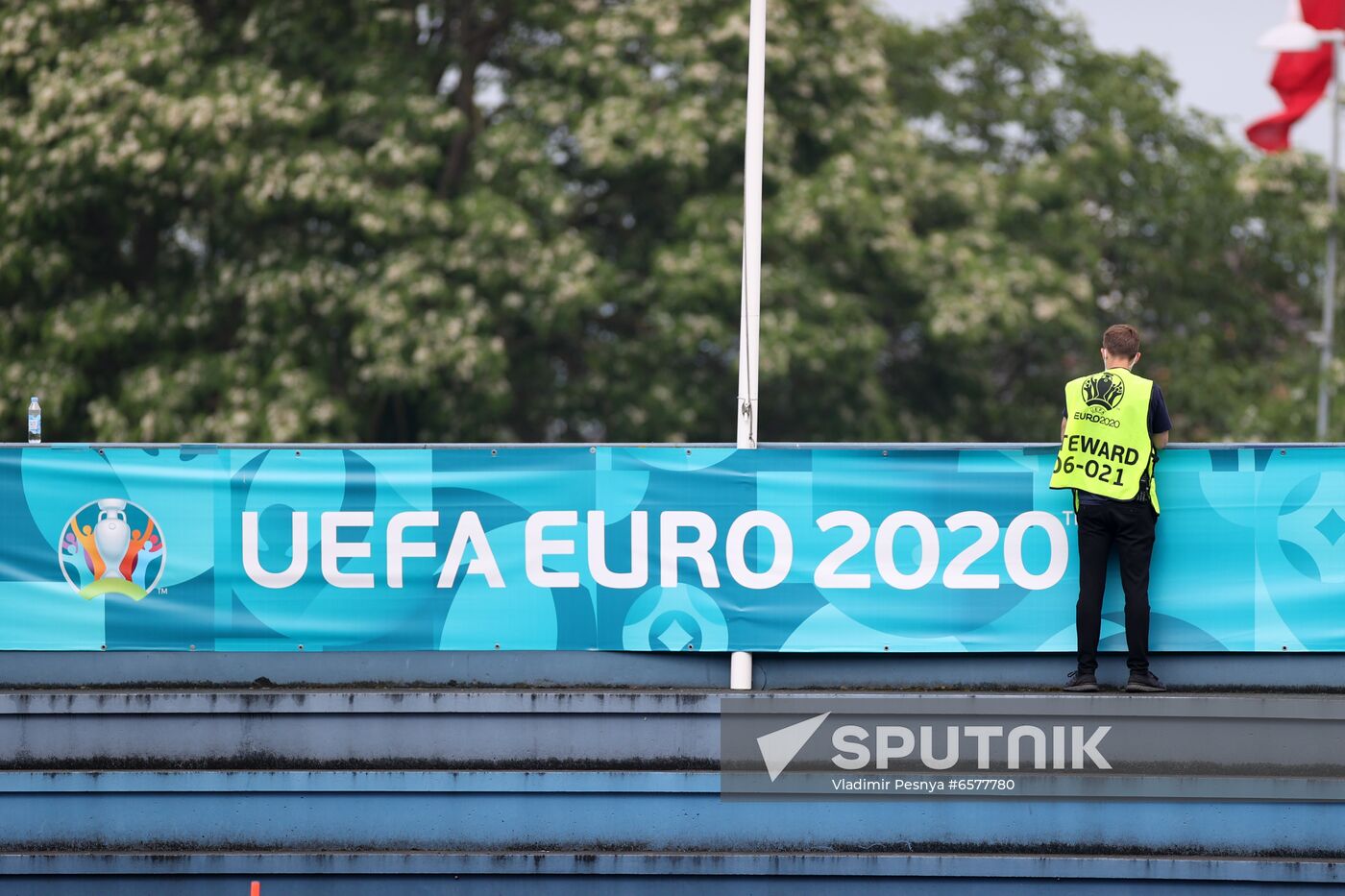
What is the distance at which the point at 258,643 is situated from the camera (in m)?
6.78

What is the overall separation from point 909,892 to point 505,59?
1544 cm

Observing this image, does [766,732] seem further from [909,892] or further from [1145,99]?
[1145,99]

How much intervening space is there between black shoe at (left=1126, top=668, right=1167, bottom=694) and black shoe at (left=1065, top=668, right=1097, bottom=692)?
157mm

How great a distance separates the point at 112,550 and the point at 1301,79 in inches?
702

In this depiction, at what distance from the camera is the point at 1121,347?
6.63 m

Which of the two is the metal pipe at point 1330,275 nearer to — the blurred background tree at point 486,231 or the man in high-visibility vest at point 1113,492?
the blurred background tree at point 486,231

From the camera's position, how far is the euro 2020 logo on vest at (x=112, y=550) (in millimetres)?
6746

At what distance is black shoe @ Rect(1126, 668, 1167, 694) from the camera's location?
650 centimetres

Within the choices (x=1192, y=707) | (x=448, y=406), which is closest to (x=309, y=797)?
(x=1192, y=707)

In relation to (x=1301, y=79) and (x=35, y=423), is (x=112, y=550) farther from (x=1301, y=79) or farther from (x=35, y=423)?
(x=1301, y=79)

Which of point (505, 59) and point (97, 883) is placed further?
point (505, 59)

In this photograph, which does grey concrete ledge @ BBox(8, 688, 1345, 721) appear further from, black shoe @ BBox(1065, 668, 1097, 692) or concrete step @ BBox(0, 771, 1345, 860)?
concrete step @ BBox(0, 771, 1345, 860)

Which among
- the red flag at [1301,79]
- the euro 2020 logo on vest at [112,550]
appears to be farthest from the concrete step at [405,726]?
the red flag at [1301,79]

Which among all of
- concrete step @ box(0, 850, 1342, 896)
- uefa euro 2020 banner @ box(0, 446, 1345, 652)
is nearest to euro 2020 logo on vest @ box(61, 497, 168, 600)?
uefa euro 2020 banner @ box(0, 446, 1345, 652)
